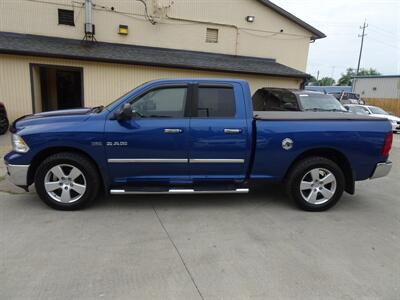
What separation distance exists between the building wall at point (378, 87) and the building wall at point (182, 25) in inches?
792

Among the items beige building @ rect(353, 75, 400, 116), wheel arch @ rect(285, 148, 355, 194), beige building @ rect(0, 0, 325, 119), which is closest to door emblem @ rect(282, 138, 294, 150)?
wheel arch @ rect(285, 148, 355, 194)

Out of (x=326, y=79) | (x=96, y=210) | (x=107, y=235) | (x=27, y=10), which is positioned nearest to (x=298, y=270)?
(x=107, y=235)

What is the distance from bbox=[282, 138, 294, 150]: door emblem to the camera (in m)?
4.41

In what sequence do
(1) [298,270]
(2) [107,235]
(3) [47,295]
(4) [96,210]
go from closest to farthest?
(3) [47,295] < (1) [298,270] < (2) [107,235] < (4) [96,210]

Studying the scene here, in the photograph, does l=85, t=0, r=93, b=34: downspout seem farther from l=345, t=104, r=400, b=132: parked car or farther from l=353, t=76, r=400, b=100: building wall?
l=353, t=76, r=400, b=100: building wall

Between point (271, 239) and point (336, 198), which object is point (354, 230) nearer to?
point (336, 198)

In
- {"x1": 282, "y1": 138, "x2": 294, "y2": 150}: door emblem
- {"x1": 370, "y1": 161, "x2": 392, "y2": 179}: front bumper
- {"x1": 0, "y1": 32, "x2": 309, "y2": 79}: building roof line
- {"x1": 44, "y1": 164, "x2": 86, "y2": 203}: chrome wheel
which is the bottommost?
{"x1": 44, "y1": 164, "x2": 86, "y2": 203}: chrome wheel

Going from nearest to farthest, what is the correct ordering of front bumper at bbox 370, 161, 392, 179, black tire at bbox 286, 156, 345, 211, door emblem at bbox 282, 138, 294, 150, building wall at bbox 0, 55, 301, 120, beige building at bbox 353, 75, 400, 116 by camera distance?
1. door emblem at bbox 282, 138, 294, 150
2. black tire at bbox 286, 156, 345, 211
3. front bumper at bbox 370, 161, 392, 179
4. building wall at bbox 0, 55, 301, 120
5. beige building at bbox 353, 75, 400, 116

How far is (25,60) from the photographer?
1112 centimetres

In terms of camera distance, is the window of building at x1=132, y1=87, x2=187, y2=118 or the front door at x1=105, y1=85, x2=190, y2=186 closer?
the front door at x1=105, y1=85, x2=190, y2=186

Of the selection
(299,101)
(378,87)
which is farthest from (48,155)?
(378,87)

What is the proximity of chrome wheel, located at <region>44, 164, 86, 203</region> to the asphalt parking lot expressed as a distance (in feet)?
0.80

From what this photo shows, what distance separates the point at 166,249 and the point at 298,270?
55.8 inches

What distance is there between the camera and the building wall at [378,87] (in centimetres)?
3152
